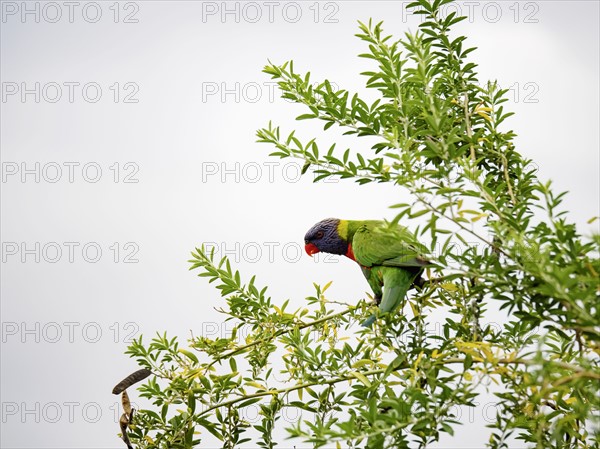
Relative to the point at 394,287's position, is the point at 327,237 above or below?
above

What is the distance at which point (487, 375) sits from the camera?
0.81m

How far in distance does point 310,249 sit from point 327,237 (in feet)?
0.16

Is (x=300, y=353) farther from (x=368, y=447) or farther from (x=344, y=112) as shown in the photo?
(x=344, y=112)

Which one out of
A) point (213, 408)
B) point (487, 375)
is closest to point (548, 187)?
point (487, 375)

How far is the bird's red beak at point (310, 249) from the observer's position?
1.36 meters

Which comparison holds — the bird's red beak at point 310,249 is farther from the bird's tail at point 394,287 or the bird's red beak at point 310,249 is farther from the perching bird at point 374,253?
the bird's tail at point 394,287

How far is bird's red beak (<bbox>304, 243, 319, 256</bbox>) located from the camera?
1355 millimetres

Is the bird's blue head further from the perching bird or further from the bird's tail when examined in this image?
the bird's tail

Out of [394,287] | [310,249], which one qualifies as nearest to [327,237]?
[310,249]

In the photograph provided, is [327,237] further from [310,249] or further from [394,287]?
[394,287]

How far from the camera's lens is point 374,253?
1.22 meters

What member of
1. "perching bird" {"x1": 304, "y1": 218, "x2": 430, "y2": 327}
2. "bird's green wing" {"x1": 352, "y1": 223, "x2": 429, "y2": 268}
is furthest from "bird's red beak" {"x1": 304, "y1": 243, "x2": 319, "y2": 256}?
"bird's green wing" {"x1": 352, "y1": 223, "x2": 429, "y2": 268}

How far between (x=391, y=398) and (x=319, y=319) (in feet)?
1.13

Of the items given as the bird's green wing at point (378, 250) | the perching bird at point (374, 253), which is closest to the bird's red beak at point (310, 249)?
the perching bird at point (374, 253)
